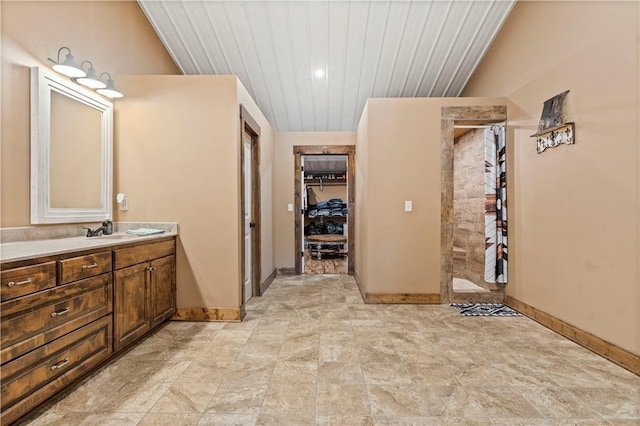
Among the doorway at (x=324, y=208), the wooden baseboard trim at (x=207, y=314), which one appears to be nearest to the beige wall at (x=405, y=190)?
the wooden baseboard trim at (x=207, y=314)

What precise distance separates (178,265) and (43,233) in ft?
3.52

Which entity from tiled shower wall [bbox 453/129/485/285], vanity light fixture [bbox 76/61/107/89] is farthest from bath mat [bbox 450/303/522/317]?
vanity light fixture [bbox 76/61/107/89]

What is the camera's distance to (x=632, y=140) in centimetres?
206

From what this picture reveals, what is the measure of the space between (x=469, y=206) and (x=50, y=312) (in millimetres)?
4975

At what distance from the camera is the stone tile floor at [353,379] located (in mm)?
1601

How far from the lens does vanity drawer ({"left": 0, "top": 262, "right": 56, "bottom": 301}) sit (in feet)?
4.77

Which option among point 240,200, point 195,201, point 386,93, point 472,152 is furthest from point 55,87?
point 472,152

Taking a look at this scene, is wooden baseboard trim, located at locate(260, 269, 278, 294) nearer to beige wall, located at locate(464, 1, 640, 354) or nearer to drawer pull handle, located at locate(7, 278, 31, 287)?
drawer pull handle, located at locate(7, 278, 31, 287)

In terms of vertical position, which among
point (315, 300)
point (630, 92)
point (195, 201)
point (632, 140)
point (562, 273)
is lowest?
point (315, 300)

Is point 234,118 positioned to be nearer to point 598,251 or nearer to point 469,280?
point 598,251

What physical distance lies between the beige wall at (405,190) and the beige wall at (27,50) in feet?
9.33

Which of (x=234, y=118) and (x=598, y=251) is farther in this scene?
(x=234, y=118)

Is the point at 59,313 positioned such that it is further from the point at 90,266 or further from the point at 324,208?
the point at 324,208

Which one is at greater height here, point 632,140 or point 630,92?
point 630,92
